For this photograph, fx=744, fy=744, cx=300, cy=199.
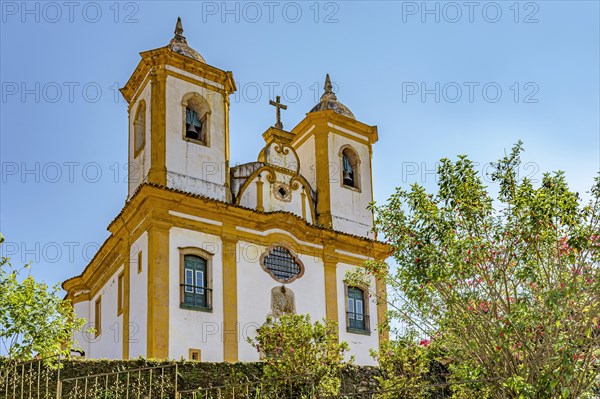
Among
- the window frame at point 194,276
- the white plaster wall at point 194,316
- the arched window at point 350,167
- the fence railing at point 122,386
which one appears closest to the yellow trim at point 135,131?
the white plaster wall at point 194,316

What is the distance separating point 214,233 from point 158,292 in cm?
272

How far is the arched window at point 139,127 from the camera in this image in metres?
24.1

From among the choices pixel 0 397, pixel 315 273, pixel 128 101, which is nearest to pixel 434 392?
pixel 315 273

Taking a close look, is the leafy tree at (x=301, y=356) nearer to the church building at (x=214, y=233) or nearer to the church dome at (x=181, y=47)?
the church building at (x=214, y=233)

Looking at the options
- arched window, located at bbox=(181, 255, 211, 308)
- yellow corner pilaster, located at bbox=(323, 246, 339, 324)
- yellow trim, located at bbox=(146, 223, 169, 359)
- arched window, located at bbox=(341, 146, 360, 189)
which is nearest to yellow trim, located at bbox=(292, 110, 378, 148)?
arched window, located at bbox=(341, 146, 360, 189)

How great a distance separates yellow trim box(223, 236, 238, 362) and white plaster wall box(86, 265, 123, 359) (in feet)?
10.5

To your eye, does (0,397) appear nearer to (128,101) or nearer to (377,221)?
(377,221)

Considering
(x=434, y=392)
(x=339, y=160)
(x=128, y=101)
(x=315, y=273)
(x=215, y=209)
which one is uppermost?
(x=128, y=101)

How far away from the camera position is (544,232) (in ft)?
36.8

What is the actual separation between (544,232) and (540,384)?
2287mm

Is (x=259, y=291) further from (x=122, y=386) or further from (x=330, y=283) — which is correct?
(x=122, y=386)

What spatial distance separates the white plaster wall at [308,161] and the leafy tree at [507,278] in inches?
549

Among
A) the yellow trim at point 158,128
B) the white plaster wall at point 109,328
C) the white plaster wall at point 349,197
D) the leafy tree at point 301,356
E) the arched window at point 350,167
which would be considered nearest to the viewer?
the leafy tree at point 301,356

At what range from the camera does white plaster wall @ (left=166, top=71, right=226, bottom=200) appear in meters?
22.3
